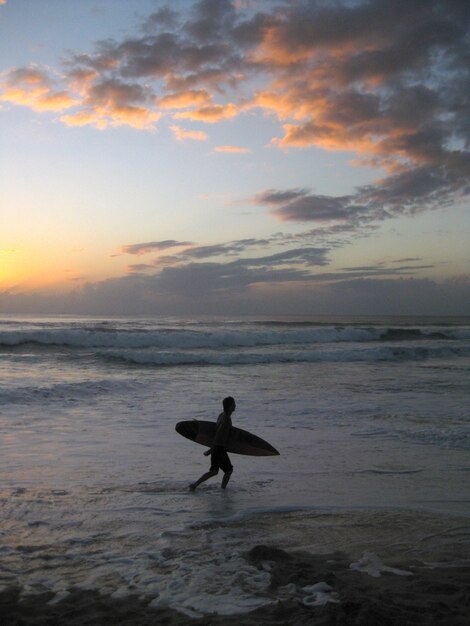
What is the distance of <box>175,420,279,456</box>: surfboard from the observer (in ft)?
24.6

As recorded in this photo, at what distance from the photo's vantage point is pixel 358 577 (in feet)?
13.0

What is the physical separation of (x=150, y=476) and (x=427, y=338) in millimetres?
41469

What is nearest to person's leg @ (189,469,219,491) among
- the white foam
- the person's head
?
the person's head

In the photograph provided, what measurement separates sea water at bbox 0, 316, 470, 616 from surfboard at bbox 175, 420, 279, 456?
0.28 m

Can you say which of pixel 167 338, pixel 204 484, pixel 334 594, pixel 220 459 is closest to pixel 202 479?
pixel 204 484

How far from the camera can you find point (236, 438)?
7.52m

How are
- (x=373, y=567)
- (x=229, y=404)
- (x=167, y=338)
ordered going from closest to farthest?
(x=373, y=567) < (x=229, y=404) < (x=167, y=338)

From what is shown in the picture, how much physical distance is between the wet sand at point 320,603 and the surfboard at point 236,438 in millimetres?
3290

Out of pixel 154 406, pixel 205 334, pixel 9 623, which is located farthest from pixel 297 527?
pixel 205 334

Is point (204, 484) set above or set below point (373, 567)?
below

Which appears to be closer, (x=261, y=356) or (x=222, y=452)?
(x=222, y=452)

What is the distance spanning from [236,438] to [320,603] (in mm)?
4039

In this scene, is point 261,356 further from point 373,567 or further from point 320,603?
point 320,603

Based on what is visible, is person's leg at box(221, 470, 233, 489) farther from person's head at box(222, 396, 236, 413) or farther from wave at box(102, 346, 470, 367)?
wave at box(102, 346, 470, 367)
